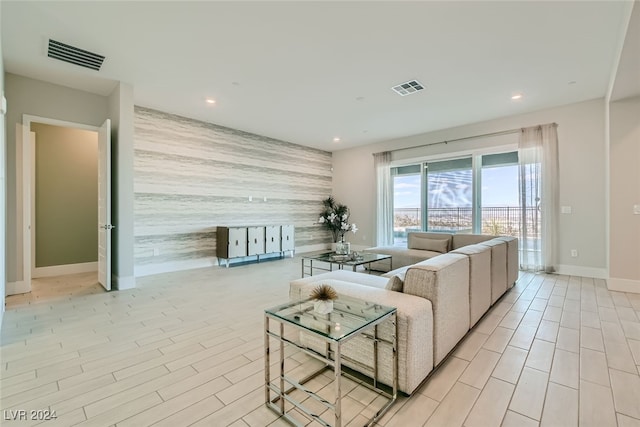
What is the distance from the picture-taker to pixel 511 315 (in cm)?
302

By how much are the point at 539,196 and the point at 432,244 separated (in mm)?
2111

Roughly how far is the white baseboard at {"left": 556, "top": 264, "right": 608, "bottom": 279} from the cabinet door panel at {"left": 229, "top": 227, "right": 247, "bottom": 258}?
579 cm

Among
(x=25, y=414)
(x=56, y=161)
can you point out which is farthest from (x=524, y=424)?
(x=56, y=161)

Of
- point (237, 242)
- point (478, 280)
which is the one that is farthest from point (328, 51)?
point (237, 242)

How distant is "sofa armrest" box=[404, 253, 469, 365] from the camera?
190cm

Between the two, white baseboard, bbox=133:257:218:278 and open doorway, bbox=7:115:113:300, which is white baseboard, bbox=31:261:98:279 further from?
white baseboard, bbox=133:257:218:278

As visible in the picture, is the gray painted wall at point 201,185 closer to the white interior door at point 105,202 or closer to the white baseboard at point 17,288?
the white interior door at point 105,202

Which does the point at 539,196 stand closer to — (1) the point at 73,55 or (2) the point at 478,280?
(2) the point at 478,280

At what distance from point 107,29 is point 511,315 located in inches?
203

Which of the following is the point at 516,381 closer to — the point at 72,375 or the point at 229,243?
the point at 72,375

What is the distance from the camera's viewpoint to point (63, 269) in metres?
5.07

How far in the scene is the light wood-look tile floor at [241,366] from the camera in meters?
1.57

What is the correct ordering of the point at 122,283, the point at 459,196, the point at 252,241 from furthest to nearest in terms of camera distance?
the point at 459,196 → the point at 252,241 → the point at 122,283

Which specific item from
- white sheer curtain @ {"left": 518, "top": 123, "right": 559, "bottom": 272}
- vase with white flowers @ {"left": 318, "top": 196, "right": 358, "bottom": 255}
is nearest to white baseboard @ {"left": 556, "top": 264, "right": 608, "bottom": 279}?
white sheer curtain @ {"left": 518, "top": 123, "right": 559, "bottom": 272}
